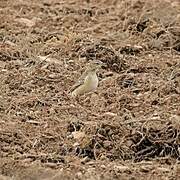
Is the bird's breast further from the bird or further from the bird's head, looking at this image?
the bird's head

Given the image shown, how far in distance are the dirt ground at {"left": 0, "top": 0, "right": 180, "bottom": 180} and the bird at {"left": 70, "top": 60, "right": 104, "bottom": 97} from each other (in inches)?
3.3

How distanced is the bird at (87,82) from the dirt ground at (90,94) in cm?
8

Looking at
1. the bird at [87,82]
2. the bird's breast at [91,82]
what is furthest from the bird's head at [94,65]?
the bird's breast at [91,82]

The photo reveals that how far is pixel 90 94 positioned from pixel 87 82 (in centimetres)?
12

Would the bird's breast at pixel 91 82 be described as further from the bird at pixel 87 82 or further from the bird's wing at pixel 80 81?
the bird's wing at pixel 80 81

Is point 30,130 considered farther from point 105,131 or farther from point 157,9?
point 157,9

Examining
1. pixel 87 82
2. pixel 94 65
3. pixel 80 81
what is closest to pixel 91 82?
pixel 87 82

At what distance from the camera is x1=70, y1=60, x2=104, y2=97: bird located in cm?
740

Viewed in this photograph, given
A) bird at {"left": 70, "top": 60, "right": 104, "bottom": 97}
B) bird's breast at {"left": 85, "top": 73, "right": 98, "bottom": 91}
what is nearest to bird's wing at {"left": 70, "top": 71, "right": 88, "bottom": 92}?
bird at {"left": 70, "top": 60, "right": 104, "bottom": 97}

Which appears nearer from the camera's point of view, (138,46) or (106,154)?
(106,154)

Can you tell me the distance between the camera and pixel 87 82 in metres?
7.46

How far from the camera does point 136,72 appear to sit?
323 inches

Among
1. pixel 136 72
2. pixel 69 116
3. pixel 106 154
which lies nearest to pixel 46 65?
pixel 136 72

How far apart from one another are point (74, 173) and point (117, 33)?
4.06 meters
